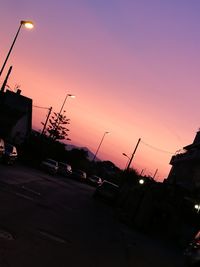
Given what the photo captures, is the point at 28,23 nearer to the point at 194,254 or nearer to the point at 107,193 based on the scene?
the point at 107,193

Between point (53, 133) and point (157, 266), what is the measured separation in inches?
3111

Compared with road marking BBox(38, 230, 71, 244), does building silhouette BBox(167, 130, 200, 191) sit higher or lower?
higher

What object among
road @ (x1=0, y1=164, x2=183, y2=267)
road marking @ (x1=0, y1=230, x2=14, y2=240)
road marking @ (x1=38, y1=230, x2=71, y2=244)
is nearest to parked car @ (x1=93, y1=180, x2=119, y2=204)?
road @ (x1=0, y1=164, x2=183, y2=267)

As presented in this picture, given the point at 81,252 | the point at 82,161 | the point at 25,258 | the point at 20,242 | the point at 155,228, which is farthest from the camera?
the point at 82,161

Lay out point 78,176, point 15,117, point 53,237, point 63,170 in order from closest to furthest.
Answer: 1. point 53,237
2. point 63,170
3. point 15,117
4. point 78,176

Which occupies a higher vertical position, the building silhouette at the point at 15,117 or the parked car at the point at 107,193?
the building silhouette at the point at 15,117

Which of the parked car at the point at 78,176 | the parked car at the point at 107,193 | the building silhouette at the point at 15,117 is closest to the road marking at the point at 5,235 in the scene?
the parked car at the point at 107,193

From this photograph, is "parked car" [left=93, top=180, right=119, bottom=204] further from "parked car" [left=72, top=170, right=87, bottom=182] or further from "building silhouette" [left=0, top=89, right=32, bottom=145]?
"parked car" [left=72, top=170, right=87, bottom=182]

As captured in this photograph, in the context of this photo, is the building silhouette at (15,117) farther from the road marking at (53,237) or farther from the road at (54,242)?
the road marking at (53,237)

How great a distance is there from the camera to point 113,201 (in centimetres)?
3988

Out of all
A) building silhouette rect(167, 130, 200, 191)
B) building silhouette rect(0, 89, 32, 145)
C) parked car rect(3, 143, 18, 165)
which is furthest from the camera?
building silhouette rect(0, 89, 32, 145)

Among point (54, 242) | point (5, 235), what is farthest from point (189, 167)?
→ point (5, 235)

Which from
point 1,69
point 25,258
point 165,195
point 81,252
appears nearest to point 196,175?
point 165,195

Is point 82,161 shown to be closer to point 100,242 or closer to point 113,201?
point 113,201
